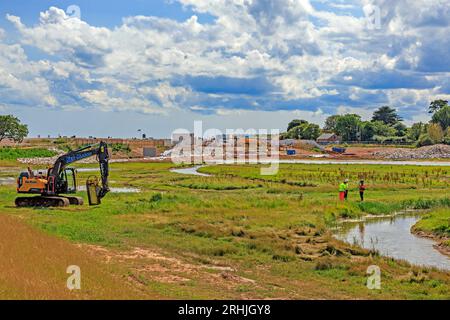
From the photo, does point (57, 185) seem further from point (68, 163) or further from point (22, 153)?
point (22, 153)

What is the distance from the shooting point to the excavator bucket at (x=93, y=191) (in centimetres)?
3304

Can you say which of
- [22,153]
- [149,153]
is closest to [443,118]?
[149,153]

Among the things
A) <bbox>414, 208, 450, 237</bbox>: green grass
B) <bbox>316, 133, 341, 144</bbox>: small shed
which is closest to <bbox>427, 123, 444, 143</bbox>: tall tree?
<bbox>316, 133, 341, 144</bbox>: small shed

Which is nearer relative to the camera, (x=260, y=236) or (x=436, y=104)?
(x=260, y=236)

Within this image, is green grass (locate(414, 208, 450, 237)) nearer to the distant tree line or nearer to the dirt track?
the dirt track

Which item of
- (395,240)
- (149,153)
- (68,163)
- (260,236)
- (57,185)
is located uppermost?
(68,163)

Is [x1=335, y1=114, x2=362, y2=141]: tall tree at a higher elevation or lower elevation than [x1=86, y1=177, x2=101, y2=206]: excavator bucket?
higher

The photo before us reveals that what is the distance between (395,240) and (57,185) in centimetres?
2034

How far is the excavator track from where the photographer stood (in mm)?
33844

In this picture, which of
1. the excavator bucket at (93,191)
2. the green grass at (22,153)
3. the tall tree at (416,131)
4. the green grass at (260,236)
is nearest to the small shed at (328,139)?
the tall tree at (416,131)

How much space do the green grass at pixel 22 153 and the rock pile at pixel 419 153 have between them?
6963 centimetres

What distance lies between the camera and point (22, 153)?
10475 centimetres

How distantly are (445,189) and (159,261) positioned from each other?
36.3 meters
